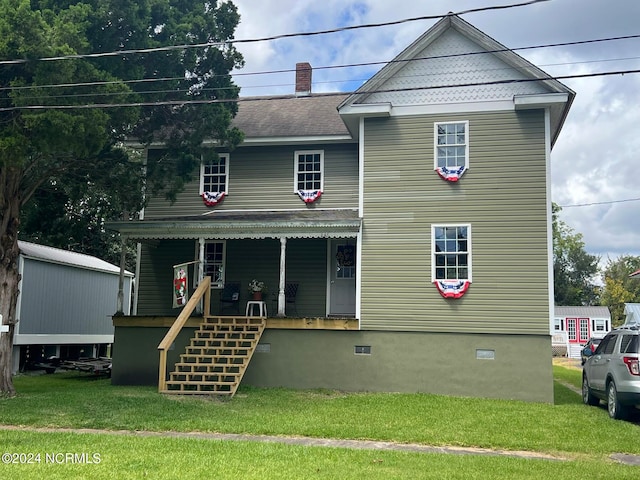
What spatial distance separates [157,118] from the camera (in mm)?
15727

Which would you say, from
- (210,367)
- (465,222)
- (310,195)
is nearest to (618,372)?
(465,222)

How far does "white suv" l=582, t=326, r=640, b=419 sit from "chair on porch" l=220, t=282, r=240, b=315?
8881 millimetres

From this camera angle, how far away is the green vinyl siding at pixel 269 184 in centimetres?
1723

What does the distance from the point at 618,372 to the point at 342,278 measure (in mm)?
7570

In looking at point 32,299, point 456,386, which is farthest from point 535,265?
point 32,299

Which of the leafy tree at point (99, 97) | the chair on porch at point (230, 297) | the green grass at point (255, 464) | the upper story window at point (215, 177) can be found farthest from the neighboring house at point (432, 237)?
the green grass at point (255, 464)

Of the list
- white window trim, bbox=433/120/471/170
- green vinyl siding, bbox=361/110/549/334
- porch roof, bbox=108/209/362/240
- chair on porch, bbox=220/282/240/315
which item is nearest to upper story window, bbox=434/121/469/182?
white window trim, bbox=433/120/471/170

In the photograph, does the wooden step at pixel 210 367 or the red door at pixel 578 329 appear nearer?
the wooden step at pixel 210 367

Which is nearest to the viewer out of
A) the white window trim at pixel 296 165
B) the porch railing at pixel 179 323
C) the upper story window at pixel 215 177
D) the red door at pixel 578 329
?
the porch railing at pixel 179 323

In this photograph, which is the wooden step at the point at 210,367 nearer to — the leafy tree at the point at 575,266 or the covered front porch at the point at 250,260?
the covered front porch at the point at 250,260

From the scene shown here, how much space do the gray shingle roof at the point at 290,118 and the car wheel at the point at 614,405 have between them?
916 cm

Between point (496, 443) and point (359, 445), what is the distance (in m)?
1.96

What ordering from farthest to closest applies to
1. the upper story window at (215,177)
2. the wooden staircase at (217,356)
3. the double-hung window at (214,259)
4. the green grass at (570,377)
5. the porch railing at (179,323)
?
the green grass at (570,377), the upper story window at (215,177), the double-hung window at (214,259), the wooden staircase at (217,356), the porch railing at (179,323)

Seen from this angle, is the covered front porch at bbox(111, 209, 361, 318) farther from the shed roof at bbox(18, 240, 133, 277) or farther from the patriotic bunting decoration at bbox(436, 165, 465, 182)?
the shed roof at bbox(18, 240, 133, 277)
